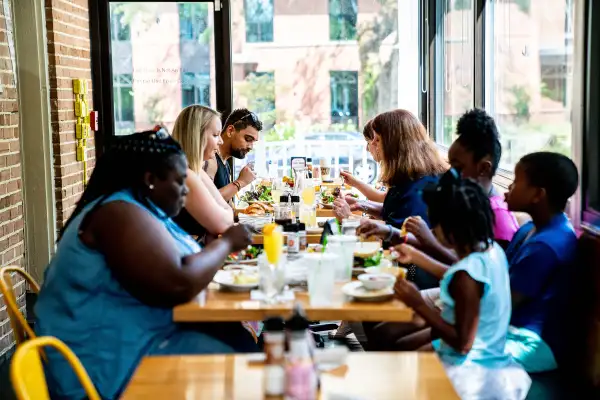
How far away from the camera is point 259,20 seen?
775 centimetres

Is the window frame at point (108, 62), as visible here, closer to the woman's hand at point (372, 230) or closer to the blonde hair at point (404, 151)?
the blonde hair at point (404, 151)

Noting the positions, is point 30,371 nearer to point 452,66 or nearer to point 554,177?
point 554,177

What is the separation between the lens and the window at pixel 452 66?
607 centimetres

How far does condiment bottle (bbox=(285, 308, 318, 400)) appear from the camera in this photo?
172 centimetres

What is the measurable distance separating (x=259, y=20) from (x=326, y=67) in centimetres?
76

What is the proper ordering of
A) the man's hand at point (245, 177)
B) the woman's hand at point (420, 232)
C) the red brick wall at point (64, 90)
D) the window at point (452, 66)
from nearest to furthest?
the woman's hand at point (420, 232)
the man's hand at point (245, 177)
the red brick wall at point (64, 90)
the window at point (452, 66)

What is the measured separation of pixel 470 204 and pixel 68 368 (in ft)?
4.15

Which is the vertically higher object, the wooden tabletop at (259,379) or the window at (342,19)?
the window at (342,19)

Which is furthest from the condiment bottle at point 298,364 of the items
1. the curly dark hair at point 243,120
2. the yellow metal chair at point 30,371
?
the curly dark hair at point 243,120

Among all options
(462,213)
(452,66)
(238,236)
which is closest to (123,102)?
(452,66)

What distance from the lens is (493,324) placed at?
2.59 meters

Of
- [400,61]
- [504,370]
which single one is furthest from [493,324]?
[400,61]

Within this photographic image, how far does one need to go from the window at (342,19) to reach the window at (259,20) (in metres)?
0.55

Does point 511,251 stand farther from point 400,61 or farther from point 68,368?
point 400,61
